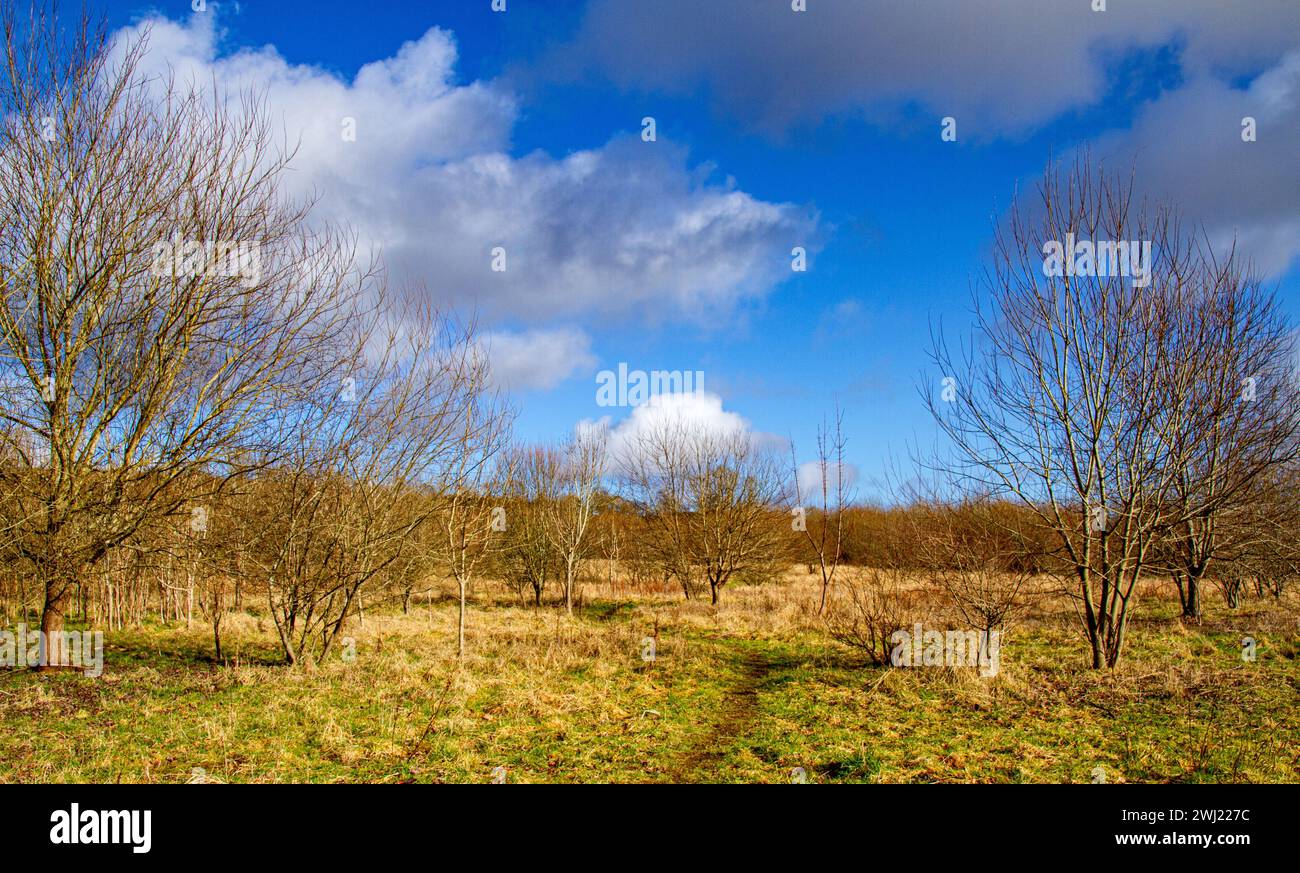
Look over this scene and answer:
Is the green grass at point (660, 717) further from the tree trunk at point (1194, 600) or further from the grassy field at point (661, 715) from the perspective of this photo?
the tree trunk at point (1194, 600)

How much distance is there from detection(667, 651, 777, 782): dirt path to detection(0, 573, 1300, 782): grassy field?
0.13ft

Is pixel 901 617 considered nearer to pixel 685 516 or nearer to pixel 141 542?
pixel 141 542

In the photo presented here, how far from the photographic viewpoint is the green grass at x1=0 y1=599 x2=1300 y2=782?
601 centimetres

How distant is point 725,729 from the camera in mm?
7777

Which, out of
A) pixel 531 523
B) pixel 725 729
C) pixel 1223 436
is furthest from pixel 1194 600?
pixel 531 523

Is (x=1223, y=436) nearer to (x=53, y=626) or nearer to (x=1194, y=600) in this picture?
(x=1194, y=600)

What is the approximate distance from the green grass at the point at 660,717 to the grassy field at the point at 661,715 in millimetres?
36

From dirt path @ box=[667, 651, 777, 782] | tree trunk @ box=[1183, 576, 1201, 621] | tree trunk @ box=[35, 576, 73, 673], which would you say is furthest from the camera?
tree trunk @ box=[1183, 576, 1201, 621]

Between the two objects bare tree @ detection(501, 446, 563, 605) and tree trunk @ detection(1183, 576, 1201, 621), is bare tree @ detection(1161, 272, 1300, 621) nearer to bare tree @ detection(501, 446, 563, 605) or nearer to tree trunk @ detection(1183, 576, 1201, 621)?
tree trunk @ detection(1183, 576, 1201, 621)

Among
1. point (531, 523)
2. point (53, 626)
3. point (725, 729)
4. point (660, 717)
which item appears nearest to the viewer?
point (725, 729)

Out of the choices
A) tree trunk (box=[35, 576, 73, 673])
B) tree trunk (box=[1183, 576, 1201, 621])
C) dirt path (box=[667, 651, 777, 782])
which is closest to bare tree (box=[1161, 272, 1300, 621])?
tree trunk (box=[1183, 576, 1201, 621])

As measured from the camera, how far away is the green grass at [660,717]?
6008mm

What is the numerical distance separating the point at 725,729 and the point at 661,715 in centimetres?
90
